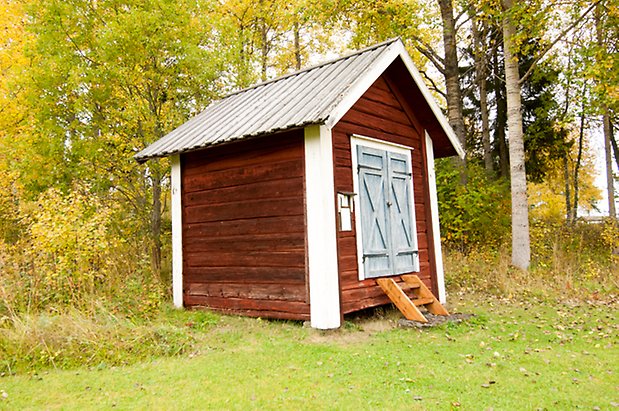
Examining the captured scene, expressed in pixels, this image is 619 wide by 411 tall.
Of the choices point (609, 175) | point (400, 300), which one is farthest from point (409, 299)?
point (609, 175)

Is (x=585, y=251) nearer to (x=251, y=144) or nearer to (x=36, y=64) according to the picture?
(x=251, y=144)

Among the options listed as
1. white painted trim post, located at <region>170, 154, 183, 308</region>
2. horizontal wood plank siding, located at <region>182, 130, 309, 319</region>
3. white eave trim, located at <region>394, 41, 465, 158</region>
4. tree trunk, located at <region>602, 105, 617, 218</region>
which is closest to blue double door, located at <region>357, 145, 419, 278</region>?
white eave trim, located at <region>394, 41, 465, 158</region>

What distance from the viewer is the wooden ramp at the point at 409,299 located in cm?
669

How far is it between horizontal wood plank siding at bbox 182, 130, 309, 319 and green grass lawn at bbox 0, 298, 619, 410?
0.62m

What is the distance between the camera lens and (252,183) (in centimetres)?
737

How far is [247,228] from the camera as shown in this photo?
24.2 ft

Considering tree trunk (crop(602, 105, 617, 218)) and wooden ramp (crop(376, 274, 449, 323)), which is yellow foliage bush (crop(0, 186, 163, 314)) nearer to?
wooden ramp (crop(376, 274, 449, 323))

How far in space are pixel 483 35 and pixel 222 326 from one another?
49.0 feet

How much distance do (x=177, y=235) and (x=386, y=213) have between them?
374cm

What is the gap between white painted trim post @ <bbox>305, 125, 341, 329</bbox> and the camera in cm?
637

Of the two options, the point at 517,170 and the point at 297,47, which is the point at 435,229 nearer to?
the point at 517,170

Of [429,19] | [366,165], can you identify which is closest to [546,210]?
[429,19]

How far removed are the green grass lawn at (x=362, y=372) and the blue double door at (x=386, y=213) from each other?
111 centimetres

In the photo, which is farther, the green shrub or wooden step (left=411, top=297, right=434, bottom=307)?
the green shrub
